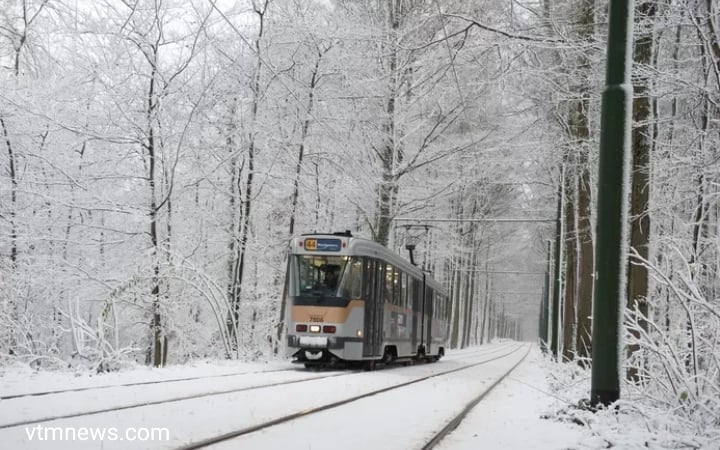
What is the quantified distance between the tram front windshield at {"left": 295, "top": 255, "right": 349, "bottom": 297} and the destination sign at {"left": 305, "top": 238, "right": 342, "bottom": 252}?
0.17 metres

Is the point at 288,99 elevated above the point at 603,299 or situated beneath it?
elevated above

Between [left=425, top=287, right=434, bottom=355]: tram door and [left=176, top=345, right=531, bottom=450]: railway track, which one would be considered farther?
[left=425, top=287, right=434, bottom=355]: tram door

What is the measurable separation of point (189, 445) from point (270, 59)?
16.7 metres

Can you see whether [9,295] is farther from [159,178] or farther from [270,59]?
[270,59]

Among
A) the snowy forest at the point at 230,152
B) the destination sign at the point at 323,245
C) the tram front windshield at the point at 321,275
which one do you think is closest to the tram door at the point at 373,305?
the tram front windshield at the point at 321,275

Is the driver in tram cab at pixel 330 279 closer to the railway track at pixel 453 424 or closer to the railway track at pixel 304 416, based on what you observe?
the railway track at pixel 304 416

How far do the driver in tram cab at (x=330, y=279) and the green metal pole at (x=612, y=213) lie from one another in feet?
33.6

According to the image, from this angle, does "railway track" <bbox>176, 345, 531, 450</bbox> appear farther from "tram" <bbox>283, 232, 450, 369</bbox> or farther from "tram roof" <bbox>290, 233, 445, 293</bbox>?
"tram roof" <bbox>290, 233, 445, 293</bbox>

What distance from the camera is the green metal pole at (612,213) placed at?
7043mm

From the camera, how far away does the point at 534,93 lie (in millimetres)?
18266

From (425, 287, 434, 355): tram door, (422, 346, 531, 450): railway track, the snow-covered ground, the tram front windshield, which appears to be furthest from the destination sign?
(425, 287, 434, 355): tram door

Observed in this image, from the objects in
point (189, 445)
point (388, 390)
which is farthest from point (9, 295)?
point (189, 445)

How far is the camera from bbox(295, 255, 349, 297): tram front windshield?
17.1 metres

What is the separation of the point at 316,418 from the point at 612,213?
370 centimetres
